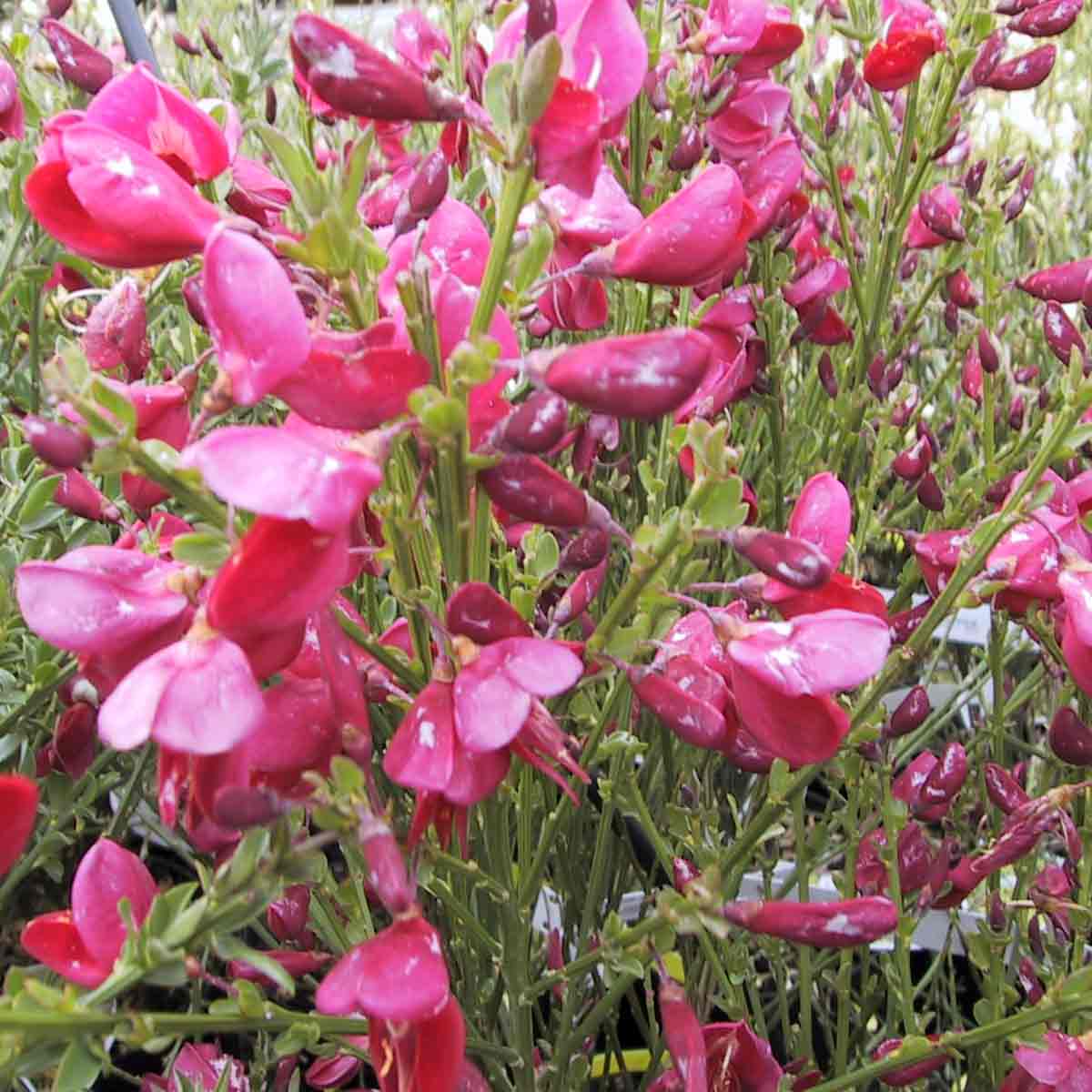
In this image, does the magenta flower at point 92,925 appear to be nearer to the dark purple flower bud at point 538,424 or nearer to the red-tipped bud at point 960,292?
the dark purple flower bud at point 538,424

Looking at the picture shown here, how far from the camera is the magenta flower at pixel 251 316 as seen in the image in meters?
0.40

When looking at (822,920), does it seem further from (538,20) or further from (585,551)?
(538,20)

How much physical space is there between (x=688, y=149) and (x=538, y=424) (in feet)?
1.56

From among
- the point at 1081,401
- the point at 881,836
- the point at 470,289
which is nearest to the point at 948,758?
the point at 881,836

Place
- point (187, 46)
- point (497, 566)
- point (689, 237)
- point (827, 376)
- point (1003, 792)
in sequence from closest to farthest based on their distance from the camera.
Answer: point (689, 237) → point (497, 566) → point (1003, 792) → point (827, 376) → point (187, 46)

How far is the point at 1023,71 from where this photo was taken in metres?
0.91

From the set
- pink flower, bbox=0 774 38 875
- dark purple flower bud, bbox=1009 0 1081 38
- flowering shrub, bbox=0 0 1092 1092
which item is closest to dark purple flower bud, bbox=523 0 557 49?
flowering shrub, bbox=0 0 1092 1092

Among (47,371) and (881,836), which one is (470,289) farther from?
(881,836)

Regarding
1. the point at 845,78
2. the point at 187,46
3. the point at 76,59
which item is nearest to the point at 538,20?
the point at 76,59

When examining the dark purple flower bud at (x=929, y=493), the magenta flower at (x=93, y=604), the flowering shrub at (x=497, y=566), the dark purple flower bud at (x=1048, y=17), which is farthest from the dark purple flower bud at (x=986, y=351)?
the magenta flower at (x=93, y=604)

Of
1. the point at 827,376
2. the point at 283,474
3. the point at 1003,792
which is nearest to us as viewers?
the point at 283,474

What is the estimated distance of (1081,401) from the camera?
1.91 feet

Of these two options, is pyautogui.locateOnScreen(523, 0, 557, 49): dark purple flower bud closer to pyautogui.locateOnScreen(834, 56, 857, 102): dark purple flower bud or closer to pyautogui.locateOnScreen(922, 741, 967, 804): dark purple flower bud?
pyautogui.locateOnScreen(922, 741, 967, 804): dark purple flower bud

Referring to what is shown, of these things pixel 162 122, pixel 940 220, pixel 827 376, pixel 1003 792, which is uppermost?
pixel 162 122
